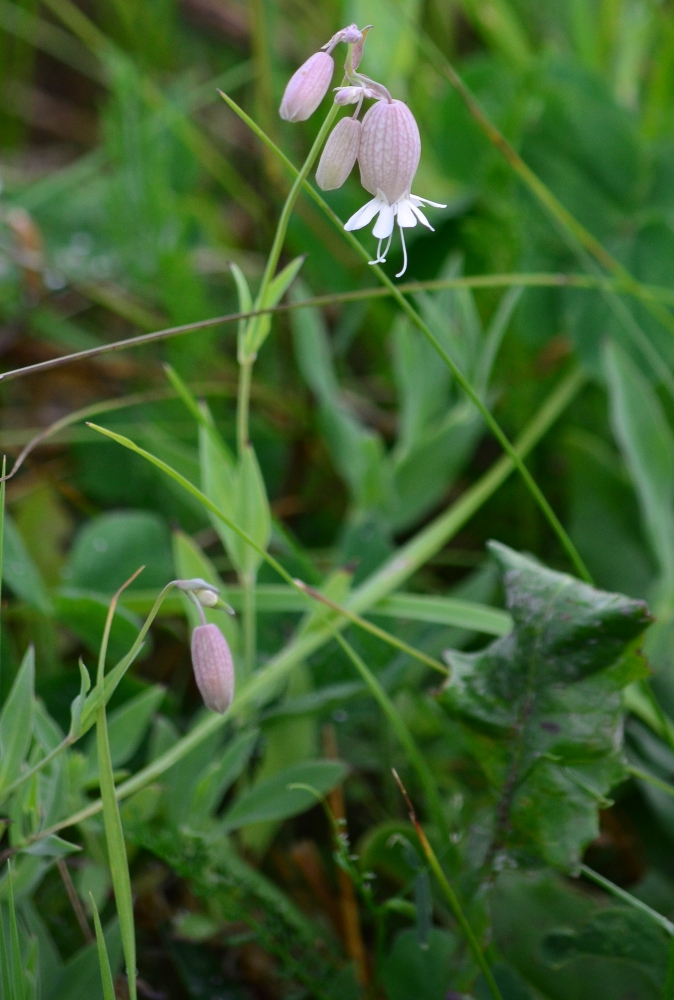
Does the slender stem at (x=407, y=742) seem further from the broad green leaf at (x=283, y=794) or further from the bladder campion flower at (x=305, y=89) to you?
the bladder campion flower at (x=305, y=89)

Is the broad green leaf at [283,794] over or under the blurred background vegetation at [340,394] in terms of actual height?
under

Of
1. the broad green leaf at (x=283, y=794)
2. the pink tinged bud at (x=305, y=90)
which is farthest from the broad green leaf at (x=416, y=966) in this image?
the pink tinged bud at (x=305, y=90)

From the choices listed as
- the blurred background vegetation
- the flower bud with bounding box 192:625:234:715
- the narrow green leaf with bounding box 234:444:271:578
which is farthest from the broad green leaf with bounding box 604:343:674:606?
the flower bud with bounding box 192:625:234:715

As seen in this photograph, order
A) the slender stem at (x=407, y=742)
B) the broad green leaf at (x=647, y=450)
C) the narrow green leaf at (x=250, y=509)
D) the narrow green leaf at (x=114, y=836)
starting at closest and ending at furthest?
the narrow green leaf at (x=114, y=836)
the slender stem at (x=407, y=742)
the narrow green leaf at (x=250, y=509)
the broad green leaf at (x=647, y=450)

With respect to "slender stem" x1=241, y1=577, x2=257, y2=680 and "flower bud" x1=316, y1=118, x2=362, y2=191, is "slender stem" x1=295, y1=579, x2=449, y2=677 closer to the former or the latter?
"slender stem" x1=241, y1=577, x2=257, y2=680

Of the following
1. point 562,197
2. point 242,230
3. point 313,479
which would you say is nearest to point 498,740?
point 313,479

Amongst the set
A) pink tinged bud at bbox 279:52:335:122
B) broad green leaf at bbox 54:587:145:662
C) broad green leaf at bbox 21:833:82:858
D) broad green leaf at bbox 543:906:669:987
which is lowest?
broad green leaf at bbox 543:906:669:987
